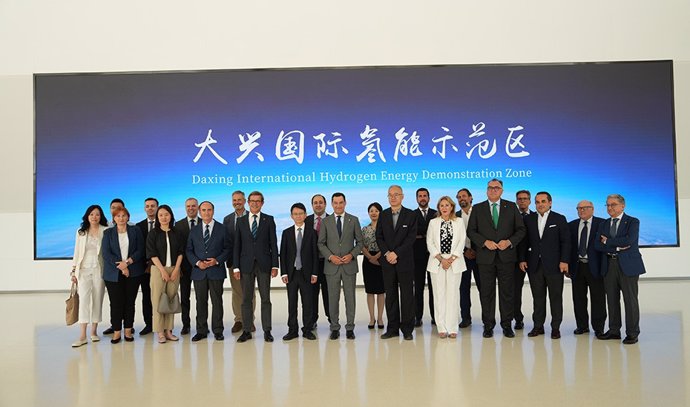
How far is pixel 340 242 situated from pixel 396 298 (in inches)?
30.0

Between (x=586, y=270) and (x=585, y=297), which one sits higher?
(x=586, y=270)

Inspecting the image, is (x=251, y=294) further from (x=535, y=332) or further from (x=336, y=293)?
(x=535, y=332)

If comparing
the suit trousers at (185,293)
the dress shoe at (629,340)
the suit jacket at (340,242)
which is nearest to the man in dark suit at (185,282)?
the suit trousers at (185,293)

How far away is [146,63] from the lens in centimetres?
957

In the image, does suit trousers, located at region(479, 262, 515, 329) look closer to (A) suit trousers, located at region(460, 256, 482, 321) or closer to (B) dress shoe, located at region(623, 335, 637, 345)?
(A) suit trousers, located at region(460, 256, 482, 321)

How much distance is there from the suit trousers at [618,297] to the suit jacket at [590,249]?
13 centimetres

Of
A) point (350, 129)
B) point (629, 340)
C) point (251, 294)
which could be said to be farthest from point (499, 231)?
point (350, 129)

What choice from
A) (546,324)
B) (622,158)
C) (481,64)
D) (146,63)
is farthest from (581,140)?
(146,63)

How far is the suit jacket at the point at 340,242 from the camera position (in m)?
5.81

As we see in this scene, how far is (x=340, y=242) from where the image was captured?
229 inches

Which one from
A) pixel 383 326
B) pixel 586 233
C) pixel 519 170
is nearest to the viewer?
pixel 586 233

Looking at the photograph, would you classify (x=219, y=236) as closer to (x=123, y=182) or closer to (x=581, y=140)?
(x=123, y=182)

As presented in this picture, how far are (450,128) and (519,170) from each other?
126 centimetres

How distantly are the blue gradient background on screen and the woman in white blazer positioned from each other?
368cm
